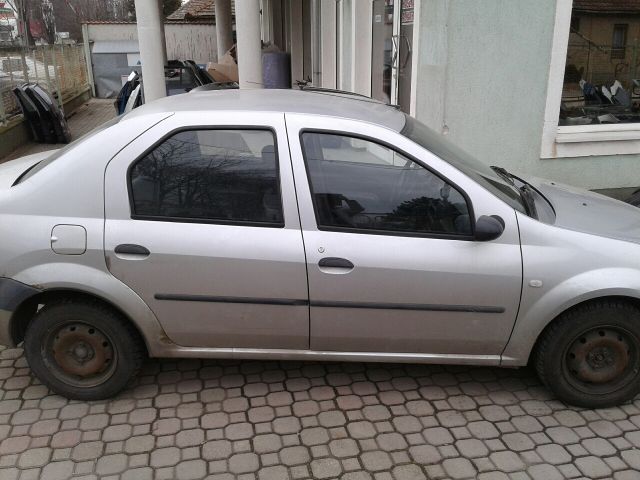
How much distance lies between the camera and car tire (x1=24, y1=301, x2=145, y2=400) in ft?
10.4

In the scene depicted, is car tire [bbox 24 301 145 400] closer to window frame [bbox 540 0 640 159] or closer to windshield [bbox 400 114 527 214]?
windshield [bbox 400 114 527 214]

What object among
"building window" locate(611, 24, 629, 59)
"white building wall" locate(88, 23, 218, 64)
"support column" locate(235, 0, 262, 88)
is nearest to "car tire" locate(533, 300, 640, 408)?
"building window" locate(611, 24, 629, 59)

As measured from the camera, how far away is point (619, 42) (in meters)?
6.64

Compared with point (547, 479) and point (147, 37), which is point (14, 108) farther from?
point (547, 479)

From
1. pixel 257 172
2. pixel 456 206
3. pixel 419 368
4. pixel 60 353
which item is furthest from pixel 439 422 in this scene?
pixel 60 353

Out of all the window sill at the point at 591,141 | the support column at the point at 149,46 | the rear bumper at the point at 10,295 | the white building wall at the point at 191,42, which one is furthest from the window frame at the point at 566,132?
the white building wall at the point at 191,42

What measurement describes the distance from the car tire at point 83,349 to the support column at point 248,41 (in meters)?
4.97

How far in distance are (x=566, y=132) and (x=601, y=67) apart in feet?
3.33

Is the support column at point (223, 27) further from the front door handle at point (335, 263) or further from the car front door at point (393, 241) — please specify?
the front door handle at point (335, 263)

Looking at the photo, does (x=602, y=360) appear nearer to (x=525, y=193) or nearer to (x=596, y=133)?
(x=525, y=193)

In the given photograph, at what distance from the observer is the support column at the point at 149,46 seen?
8.50 metres

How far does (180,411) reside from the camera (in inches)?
127

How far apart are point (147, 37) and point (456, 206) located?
6.88 metres

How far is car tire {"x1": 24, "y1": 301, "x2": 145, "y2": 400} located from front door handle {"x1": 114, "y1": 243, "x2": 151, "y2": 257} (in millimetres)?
368
